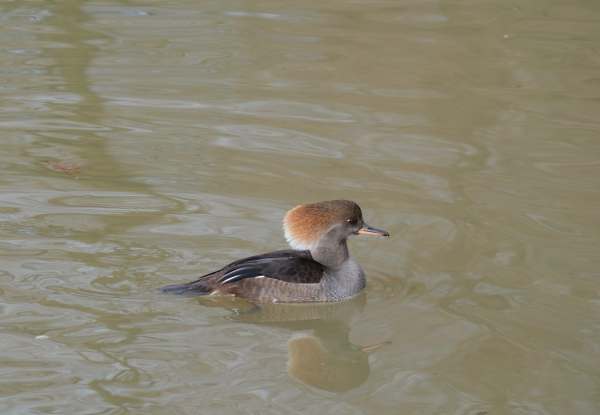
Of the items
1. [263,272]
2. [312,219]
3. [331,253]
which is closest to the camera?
[263,272]

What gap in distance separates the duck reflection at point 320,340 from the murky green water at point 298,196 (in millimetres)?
19

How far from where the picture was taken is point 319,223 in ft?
22.7

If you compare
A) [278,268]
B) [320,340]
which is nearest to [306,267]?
[278,268]

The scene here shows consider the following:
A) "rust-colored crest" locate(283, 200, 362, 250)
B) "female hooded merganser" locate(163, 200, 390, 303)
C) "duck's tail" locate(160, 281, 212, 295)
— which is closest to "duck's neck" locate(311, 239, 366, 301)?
"female hooded merganser" locate(163, 200, 390, 303)

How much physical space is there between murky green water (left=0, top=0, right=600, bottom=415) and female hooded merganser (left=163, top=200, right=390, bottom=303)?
12cm

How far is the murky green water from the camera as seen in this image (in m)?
5.78

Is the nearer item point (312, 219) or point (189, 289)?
point (189, 289)

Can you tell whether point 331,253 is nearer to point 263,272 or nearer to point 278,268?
point 278,268

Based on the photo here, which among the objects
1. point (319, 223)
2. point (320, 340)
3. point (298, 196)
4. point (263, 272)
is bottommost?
point (320, 340)

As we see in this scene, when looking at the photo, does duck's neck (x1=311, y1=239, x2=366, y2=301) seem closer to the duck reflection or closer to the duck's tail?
the duck reflection

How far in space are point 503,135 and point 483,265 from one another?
271 centimetres

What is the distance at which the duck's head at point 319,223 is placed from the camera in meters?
6.93

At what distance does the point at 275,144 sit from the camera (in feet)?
31.1

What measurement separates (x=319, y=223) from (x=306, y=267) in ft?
0.96
